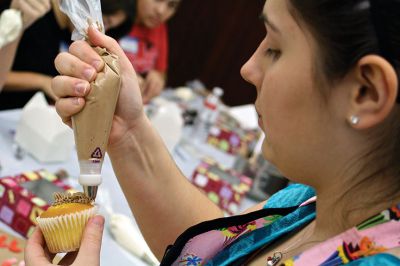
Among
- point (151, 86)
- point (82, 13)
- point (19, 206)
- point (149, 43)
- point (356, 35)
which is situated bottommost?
point (151, 86)

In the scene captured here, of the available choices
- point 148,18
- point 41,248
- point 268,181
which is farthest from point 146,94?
point 41,248

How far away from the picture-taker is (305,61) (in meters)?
0.77

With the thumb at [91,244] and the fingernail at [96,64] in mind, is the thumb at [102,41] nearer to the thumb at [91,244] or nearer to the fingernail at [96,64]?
the fingernail at [96,64]

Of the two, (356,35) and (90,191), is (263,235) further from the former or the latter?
(356,35)

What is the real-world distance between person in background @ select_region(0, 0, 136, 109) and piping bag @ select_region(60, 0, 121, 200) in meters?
1.54

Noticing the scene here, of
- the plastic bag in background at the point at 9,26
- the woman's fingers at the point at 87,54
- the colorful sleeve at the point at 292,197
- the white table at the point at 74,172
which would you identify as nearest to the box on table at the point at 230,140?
the white table at the point at 74,172

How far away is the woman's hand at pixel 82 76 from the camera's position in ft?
3.10

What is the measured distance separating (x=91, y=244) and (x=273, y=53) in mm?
432

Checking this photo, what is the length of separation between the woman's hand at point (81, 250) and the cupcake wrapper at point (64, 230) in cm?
2

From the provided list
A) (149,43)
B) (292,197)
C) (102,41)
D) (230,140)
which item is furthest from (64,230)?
(149,43)

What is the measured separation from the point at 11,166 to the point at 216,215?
0.87 metres

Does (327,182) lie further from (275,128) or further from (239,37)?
(239,37)

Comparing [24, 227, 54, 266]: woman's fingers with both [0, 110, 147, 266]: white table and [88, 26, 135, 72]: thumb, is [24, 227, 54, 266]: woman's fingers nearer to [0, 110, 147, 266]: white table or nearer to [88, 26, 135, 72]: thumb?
[88, 26, 135, 72]: thumb

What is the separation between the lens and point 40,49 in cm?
263
